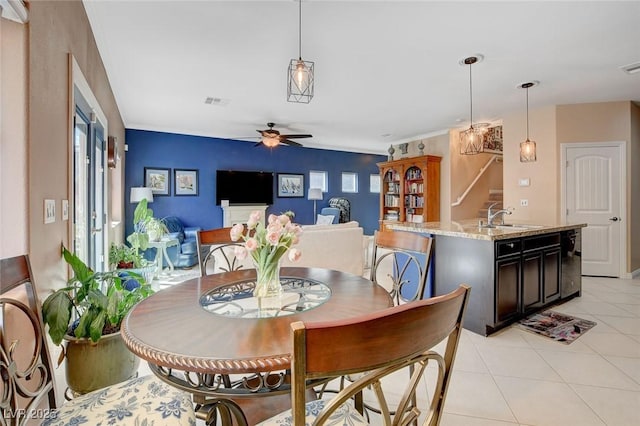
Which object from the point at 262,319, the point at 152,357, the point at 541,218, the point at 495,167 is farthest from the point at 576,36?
→ the point at 495,167

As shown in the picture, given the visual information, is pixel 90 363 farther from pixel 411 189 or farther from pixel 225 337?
pixel 411 189

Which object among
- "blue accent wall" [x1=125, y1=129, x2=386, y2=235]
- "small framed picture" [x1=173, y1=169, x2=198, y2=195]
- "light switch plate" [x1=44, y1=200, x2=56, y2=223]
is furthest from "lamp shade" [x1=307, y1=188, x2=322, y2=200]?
"light switch plate" [x1=44, y1=200, x2=56, y2=223]

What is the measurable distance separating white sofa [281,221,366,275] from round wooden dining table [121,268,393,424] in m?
2.27

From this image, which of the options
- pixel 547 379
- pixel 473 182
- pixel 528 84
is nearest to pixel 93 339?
pixel 547 379

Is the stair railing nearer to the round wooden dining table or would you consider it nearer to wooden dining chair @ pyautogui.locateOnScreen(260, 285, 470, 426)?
the round wooden dining table

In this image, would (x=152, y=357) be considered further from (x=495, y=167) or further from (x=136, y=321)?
(x=495, y=167)

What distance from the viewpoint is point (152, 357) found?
0.87m

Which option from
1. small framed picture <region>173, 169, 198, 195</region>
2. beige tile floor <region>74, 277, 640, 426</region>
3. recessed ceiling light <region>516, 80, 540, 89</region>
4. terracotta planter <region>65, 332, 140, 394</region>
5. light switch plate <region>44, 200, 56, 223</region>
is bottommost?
beige tile floor <region>74, 277, 640, 426</region>

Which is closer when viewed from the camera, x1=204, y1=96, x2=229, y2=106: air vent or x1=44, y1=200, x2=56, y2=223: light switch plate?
x1=44, y1=200, x2=56, y2=223: light switch plate

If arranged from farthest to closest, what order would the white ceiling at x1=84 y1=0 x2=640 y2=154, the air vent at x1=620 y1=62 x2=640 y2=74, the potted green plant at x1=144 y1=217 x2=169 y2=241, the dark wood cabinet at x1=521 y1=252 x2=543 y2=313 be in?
1. the potted green plant at x1=144 y1=217 x2=169 y2=241
2. the air vent at x1=620 y1=62 x2=640 y2=74
3. the dark wood cabinet at x1=521 y1=252 x2=543 y2=313
4. the white ceiling at x1=84 y1=0 x2=640 y2=154

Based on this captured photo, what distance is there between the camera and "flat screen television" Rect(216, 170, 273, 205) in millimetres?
6816

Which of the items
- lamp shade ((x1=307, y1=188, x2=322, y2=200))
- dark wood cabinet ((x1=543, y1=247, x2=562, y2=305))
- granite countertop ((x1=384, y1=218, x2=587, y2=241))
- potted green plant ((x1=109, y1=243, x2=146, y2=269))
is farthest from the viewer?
lamp shade ((x1=307, y1=188, x2=322, y2=200))

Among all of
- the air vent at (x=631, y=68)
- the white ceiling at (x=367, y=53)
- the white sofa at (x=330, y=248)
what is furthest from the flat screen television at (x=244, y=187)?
the air vent at (x=631, y=68)

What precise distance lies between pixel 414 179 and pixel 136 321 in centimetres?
640
